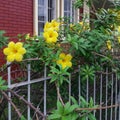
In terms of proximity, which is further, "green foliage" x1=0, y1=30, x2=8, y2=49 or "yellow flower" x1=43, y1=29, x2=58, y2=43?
"green foliage" x1=0, y1=30, x2=8, y2=49

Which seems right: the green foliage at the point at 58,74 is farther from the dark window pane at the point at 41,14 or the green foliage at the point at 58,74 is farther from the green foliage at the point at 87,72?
the dark window pane at the point at 41,14

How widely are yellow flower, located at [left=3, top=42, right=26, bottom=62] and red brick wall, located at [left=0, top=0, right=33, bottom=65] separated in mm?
4318

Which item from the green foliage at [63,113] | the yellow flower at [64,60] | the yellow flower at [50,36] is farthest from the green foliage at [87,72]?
the green foliage at [63,113]

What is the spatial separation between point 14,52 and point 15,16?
508cm

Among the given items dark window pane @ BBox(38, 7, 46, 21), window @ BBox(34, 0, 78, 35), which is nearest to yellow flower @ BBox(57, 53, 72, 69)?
window @ BBox(34, 0, 78, 35)

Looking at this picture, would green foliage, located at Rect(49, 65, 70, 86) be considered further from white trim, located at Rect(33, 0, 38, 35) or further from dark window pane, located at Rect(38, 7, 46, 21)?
dark window pane, located at Rect(38, 7, 46, 21)

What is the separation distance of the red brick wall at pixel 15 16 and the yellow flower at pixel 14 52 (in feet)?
14.2

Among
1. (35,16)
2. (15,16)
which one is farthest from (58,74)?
(35,16)

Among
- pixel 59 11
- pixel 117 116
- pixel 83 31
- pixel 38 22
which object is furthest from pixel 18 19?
pixel 83 31

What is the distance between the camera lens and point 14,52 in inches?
88.0

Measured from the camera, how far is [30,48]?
2.47 meters

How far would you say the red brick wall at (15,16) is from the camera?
22.3 feet

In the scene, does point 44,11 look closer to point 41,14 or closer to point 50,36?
point 41,14

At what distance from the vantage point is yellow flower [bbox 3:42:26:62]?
7.22ft
